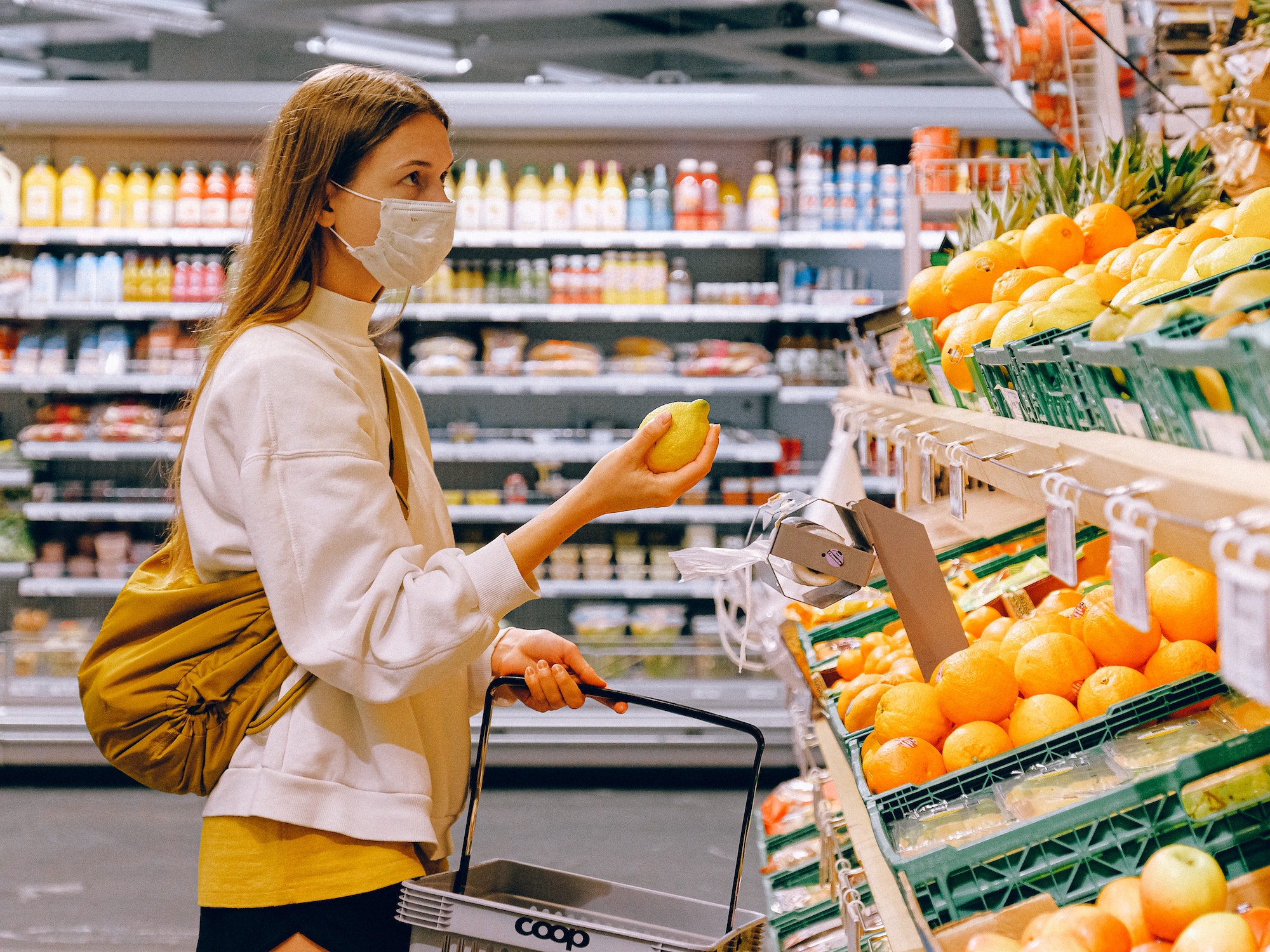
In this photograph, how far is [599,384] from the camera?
4.48m

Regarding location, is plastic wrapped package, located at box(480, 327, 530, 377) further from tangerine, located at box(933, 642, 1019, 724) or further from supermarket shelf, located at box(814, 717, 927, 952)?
tangerine, located at box(933, 642, 1019, 724)

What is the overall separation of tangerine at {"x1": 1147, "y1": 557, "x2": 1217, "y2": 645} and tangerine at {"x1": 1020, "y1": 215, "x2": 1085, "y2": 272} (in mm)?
538

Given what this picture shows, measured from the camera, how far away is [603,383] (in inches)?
176

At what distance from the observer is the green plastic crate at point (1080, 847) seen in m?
0.96

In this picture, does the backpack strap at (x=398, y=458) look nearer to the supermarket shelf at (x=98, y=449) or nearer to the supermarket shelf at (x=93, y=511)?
the supermarket shelf at (x=98, y=449)

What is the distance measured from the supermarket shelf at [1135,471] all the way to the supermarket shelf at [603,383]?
311cm

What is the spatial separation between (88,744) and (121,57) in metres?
3.09

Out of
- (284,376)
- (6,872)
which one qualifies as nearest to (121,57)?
(6,872)

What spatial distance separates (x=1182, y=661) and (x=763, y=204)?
141 inches

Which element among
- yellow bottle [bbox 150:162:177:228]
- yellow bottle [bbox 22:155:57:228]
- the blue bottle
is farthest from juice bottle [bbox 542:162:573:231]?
yellow bottle [bbox 22:155:57:228]

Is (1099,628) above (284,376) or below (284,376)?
below

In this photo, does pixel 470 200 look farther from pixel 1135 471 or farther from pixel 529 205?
pixel 1135 471

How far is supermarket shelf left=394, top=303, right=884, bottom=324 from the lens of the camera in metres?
4.43

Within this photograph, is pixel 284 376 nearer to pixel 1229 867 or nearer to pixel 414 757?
pixel 414 757
